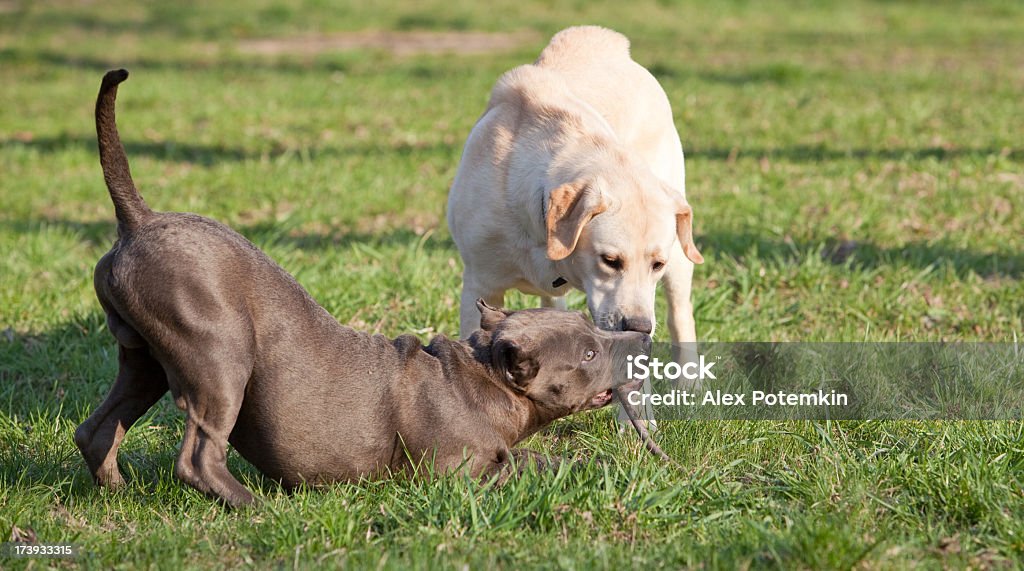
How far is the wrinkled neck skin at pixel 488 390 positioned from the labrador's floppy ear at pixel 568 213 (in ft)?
1.50

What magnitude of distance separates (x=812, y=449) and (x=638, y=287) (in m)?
0.94

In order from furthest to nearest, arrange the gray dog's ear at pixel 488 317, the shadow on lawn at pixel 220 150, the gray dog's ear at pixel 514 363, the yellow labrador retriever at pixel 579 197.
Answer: the shadow on lawn at pixel 220 150, the yellow labrador retriever at pixel 579 197, the gray dog's ear at pixel 488 317, the gray dog's ear at pixel 514 363

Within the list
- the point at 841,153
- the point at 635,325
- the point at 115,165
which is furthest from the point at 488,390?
the point at 841,153

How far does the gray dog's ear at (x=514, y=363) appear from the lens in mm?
4043

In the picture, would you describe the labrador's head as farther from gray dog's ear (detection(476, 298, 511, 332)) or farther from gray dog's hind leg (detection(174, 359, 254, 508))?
gray dog's hind leg (detection(174, 359, 254, 508))

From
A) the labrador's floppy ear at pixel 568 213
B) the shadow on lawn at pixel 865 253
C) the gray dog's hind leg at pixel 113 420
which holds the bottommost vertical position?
the shadow on lawn at pixel 865 253

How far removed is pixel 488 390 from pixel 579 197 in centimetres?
Answer: 90

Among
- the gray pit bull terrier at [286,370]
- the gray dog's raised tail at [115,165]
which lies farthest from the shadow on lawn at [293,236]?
the gray dog's raised tail at [115,165]

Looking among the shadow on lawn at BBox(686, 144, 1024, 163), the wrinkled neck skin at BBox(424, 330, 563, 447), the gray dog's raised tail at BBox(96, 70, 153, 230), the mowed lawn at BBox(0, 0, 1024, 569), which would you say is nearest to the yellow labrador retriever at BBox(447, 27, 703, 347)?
the wrinkled neck skin at BBox(424, 330, 563, 447)

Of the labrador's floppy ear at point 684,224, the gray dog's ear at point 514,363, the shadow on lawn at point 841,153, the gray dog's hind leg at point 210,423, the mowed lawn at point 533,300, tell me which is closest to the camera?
the mowed lawn at point 533,300

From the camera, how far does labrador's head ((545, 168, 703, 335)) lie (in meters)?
4.45

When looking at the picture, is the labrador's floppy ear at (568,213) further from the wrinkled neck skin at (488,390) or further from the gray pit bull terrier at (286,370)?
the wrinkled neck skin at (488,390)

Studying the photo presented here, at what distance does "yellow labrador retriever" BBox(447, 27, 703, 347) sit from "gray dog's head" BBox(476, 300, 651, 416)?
0.78ft

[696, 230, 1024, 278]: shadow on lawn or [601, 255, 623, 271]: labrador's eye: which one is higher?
[601, 255, 623, 271]: labrador's eye
